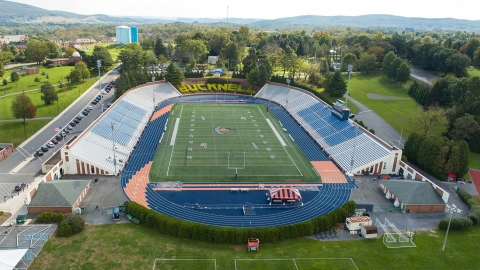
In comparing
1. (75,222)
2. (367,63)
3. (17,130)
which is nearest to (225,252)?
(75,222)

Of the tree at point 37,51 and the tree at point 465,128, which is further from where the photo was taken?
the tree at point 37,51

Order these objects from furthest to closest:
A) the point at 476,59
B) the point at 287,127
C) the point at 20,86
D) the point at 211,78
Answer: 1. the point at 476,59
2. the point at 211,78
3. the point at 20,86
4. the point at 287,127

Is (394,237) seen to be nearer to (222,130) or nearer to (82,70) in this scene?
(222,130)

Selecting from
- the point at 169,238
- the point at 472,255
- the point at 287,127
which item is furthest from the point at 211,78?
the point at 472,255

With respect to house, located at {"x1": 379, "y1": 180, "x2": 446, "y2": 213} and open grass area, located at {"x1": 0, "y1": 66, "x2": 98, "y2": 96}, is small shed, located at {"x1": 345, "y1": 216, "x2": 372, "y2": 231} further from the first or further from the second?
open grass area, located at {"x1": 0, "y1": 66, "x2": 98, "y2": 96}

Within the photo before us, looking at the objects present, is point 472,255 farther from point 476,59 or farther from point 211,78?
point 476,59

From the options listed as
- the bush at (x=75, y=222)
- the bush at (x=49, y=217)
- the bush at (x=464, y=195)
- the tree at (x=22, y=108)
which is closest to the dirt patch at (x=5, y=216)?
the bush at (x=49, y=217)

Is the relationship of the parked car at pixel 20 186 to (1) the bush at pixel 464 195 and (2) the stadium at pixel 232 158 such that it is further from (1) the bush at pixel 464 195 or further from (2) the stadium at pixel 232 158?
(1) the bush at pixel 464 195
